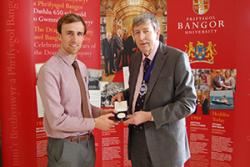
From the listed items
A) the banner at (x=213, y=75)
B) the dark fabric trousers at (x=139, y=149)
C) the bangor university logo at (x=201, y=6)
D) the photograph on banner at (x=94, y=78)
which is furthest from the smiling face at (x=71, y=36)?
the bangor university logo at (x=201, y=6)

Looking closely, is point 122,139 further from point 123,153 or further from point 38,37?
point 38,37

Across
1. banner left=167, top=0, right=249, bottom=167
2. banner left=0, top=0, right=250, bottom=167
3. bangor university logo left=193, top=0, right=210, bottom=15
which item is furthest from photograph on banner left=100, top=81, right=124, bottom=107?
bangor university logo left=193, top=0, right=210, bottom=15

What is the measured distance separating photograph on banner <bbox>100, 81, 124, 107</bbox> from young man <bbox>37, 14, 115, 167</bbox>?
937 mm

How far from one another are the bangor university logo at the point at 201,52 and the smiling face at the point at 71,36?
1297 mm

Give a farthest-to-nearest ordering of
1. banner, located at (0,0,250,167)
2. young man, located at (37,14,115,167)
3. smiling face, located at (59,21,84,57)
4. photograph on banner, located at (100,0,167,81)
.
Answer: photograph on banner, located at (100,0,167,81) → banner, located at (0,0,250,167) → smiling face, located at (59,21,84,57) → young man, located at (37,14,115,167)

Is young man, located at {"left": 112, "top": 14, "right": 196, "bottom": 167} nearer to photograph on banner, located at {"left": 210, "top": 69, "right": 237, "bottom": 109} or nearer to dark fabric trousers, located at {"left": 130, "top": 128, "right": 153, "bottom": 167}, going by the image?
dark fabric trousers, located at {"left": 130, "top": 128, "right": 153, "bottom": 167}

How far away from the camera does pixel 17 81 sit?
2.42 metres

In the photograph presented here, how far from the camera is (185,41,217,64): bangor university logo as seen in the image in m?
2.68

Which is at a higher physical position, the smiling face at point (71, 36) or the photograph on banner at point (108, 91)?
the smiling face at point (71, 36)

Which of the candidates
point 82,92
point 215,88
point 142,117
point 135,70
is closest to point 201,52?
point 215,88

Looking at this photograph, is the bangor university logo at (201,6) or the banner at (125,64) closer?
the banner at (125,64)

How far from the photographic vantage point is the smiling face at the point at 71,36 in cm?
185

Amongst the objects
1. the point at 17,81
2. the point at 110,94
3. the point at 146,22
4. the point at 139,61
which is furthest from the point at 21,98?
the point at 146,22

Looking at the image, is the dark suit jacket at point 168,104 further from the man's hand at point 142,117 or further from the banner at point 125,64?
the banner at point 125,64
